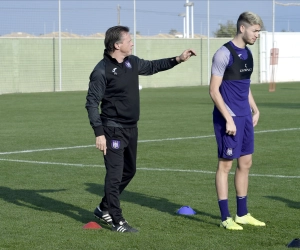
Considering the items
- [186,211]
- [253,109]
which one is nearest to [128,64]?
[253,109]

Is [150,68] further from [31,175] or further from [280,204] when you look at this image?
[31,175]

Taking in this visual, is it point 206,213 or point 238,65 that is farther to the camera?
point 206,213

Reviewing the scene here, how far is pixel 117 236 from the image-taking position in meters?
7.89

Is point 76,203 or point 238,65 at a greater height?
point 238,65

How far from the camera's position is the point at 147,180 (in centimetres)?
1140

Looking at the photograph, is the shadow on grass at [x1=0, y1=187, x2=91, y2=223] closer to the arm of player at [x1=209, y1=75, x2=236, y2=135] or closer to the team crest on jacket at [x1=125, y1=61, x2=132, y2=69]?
the team crest on jacket at [x1=125, y1=61, x2=132, y2=69]

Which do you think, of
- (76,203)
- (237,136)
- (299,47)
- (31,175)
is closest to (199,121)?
(31,175)

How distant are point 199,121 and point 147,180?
1013 centimetres

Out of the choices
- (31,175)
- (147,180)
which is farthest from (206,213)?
(31,175)

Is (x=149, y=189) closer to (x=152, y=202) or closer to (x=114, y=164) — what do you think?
(x=152, y=202)

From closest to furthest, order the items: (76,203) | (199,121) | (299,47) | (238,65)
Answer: (238,65) < (76,203) < (199,121) < (299,47)

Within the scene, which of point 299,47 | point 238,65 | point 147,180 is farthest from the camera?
point 299,47

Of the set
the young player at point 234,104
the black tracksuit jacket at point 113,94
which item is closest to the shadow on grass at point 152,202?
the young player at point 234,104

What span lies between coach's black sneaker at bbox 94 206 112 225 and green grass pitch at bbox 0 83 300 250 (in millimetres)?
85
